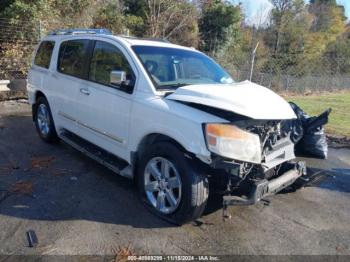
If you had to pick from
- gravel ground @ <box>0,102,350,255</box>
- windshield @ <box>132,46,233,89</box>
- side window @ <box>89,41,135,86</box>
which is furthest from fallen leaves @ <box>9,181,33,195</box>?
windshield @ <box>132,46,233,89</box>

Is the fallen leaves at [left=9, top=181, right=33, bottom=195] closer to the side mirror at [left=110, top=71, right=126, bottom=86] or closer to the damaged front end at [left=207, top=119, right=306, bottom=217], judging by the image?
the side mirror at [left=110, top=71, right=126, bottom=86]

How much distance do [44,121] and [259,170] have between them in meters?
4.39

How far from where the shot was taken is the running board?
15.6 feet

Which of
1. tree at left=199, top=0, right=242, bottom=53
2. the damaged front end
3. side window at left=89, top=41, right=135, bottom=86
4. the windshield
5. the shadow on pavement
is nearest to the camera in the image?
the damaged front end

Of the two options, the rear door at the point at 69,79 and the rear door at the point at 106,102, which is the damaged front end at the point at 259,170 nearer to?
the rear door at the point at 106,102

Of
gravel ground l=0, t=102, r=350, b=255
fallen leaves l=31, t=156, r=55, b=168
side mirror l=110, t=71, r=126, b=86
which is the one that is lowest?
gravel ground l=0, t=102, r=350, b=255

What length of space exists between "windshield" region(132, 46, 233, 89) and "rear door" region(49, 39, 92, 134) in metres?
1.13

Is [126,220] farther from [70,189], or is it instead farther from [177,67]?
[177,67]

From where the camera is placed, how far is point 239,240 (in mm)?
3936

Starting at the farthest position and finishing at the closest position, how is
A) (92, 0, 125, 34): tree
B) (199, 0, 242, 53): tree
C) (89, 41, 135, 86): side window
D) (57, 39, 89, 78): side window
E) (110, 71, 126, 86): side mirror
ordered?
(199, 0, 242, 53): tree → (92, 0, 125, 34): tree → (57, 39, 89, 78): side window → (89, 41, 135, 86): side window → (110, 71, 126, 86): side mirror

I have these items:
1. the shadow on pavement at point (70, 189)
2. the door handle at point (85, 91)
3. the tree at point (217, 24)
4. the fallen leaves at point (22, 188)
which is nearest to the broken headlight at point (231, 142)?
the shadow on pavement at point (70, 189)

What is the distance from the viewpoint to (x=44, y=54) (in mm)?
6879

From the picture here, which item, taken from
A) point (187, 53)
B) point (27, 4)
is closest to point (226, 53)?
point (27, 4)

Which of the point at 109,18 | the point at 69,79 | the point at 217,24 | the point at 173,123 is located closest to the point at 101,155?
the point at 69,79
